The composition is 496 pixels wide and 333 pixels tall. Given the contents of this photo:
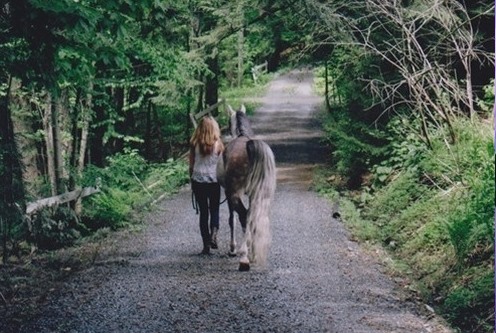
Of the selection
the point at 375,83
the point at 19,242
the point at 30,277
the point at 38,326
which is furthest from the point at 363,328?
the point at 375,83

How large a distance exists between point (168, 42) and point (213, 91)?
14.9 meters

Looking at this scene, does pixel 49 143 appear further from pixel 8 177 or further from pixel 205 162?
pixel 205 162

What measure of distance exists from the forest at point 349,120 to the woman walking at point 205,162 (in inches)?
62.4

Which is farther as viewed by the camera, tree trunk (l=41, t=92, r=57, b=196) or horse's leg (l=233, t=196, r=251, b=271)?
tree trunk (l=41, t=92, r=57, b=196)

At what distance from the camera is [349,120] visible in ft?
50.8

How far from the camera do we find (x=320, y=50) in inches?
763

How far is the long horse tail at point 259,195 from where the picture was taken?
824 cm

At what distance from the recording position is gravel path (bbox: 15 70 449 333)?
6.64 metres

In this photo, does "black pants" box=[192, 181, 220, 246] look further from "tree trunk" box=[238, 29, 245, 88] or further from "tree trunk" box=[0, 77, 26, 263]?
"tree trunk" box=[238, 29, 245, 88]

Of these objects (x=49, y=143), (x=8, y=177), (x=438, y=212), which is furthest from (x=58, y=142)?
(x=438, y=212)

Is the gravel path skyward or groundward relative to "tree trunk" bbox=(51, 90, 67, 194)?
groundward

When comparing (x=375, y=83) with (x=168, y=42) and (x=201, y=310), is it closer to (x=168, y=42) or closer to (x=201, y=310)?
(x=168, y=42)

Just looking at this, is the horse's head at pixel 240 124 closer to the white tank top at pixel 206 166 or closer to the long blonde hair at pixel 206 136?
the long blonde hair at pixel 206 136

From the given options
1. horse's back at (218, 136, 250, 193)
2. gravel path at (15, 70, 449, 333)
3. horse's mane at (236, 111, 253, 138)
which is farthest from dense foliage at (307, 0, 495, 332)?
horse's mane at (236, 111, 253, 138)
